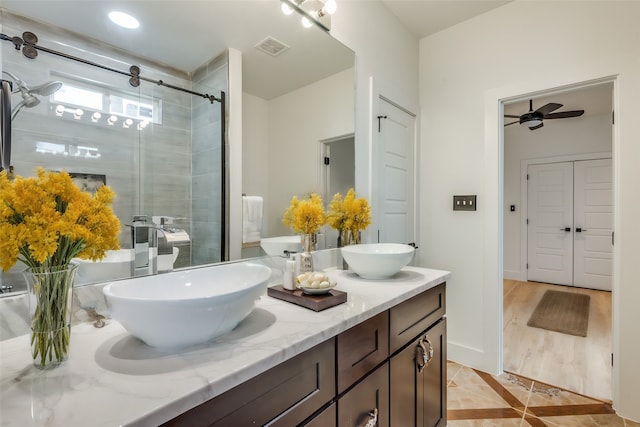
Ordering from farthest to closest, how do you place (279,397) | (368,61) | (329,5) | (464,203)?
(464,203) → (368,61) → (329,5) → (279,397)

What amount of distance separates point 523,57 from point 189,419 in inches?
108

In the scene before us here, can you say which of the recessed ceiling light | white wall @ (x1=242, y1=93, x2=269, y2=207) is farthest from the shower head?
white wall @ (x1=242, y1=93, x2=269, y2=207)

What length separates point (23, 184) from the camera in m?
0.59

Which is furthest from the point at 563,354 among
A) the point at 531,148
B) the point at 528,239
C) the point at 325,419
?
the point at 531,148

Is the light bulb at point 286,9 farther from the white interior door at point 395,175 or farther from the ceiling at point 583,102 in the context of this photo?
the ceiling at point 583,102

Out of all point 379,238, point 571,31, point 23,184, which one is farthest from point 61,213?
point 571,31

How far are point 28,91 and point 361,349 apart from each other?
1192 mm

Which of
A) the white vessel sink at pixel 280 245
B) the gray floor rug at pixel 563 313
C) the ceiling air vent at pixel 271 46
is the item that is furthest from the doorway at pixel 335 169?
the gray floor rug at pixel 563 313

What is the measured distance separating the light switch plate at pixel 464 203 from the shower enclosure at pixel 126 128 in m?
1.89

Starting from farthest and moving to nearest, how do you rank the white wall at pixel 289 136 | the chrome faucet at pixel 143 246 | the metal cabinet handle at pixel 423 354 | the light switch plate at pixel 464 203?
the light switch plate at pixel 464 203 → the white wall at pixel 289 136 → the metal cabinet handle at pixel 423 354 → the chrome faucet at pixel 143 246

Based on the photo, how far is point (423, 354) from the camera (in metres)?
1.28

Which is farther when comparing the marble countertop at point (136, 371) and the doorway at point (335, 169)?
the doorway at point (335, 169)

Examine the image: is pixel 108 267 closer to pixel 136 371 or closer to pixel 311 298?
pixel 136 371

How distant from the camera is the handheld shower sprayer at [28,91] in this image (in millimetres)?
776
